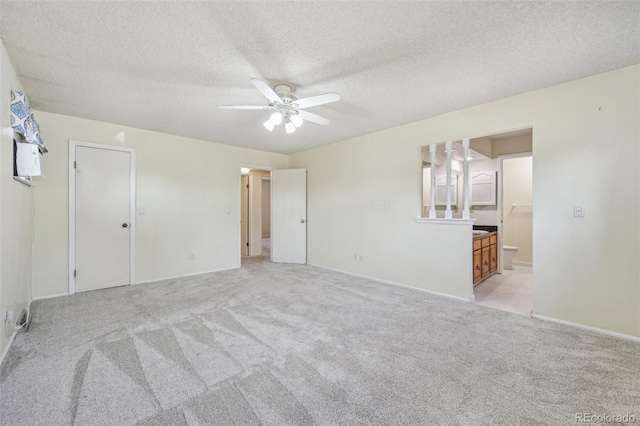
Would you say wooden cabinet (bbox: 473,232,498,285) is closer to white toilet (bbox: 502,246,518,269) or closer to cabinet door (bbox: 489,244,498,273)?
cabinet door (bbox: 489,244,498,273)

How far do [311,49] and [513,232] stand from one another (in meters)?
5.74

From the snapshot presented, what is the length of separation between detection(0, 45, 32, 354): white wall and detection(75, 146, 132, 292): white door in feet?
2.87

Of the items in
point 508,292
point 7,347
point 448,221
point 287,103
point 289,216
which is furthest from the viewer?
point 289,216

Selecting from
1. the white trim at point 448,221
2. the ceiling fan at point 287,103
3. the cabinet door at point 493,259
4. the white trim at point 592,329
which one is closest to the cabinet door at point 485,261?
the cabinet door at point 493,259

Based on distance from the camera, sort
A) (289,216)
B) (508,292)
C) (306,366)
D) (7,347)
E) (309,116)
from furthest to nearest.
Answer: (289,216) → (508,292) → (309,116) → (7,347) → (306,366)

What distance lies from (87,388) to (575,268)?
4.07 metres

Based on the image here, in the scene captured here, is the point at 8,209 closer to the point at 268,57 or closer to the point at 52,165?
the point at 52,165

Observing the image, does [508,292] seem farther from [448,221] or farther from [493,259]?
[448,221]

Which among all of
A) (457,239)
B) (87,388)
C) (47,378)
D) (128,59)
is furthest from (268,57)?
(457,239)

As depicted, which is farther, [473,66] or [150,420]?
[473,66]

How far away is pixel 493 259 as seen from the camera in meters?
4.52

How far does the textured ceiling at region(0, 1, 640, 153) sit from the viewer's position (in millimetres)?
1605

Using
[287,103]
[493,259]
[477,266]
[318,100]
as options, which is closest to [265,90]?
[287,103]

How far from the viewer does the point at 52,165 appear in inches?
130
